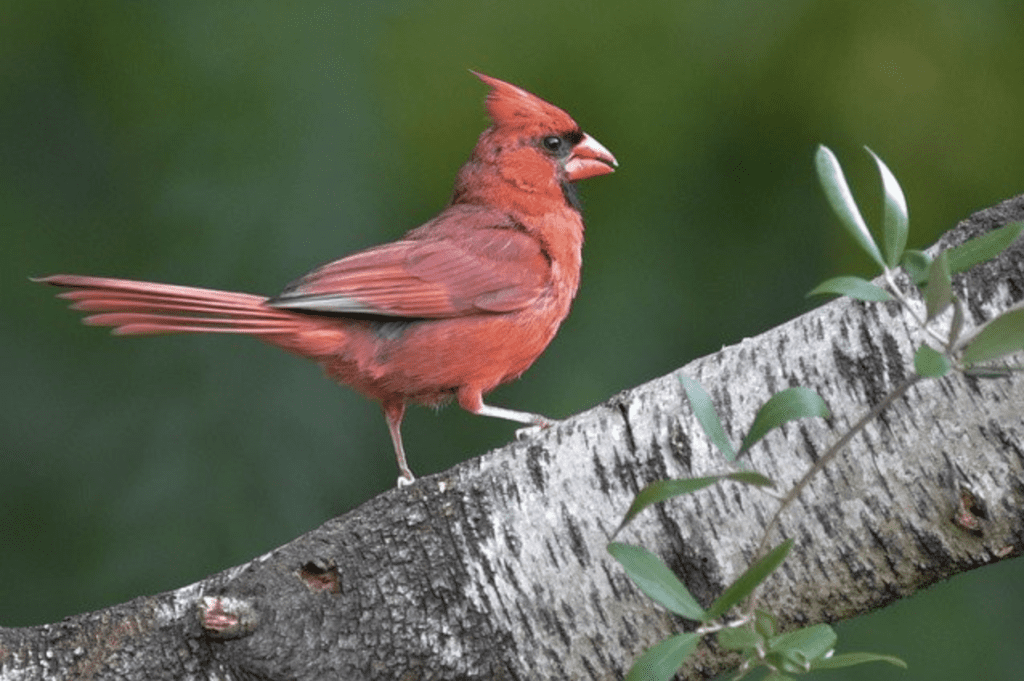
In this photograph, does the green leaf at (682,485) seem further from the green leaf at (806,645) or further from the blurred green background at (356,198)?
the blurred green background at (356,198)

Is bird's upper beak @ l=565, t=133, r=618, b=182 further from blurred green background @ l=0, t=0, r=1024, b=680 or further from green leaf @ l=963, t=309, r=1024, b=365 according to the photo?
green leaf @ l=963, t=309, r=1024, b=365

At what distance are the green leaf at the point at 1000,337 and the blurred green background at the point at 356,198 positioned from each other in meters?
2.19

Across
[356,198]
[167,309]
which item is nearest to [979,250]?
[167,309]

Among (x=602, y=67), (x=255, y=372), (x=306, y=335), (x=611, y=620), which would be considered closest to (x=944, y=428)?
(x=611, y=620)

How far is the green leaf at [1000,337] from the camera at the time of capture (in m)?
1.58

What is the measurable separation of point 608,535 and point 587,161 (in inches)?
65.8

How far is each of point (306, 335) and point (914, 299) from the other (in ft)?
4.90

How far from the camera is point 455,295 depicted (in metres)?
3.62

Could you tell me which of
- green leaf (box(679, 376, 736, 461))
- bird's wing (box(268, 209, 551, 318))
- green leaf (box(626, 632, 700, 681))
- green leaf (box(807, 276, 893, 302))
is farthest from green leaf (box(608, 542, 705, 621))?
bird's wing (box(268, 209, 551, 318))

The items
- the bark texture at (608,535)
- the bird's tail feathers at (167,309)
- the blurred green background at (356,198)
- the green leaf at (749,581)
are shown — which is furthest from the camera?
the blurred green background at (356,198)

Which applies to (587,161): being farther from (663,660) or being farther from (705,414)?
(663,660)

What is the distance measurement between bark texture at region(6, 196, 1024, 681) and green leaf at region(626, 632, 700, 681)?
56cm

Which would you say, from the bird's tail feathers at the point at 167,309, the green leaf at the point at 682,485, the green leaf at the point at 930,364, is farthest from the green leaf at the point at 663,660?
the bird's tail feathers at the point at 167,309

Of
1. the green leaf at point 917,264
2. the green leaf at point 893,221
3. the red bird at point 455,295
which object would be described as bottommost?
the green leaf at point 917,264
